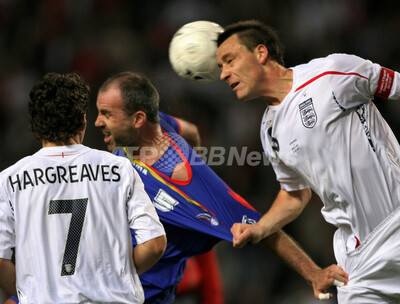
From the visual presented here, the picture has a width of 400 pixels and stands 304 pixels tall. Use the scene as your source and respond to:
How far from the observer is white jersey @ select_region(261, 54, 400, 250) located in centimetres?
333

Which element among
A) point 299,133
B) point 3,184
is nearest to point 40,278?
point 3,184

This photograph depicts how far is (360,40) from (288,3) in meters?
0.98

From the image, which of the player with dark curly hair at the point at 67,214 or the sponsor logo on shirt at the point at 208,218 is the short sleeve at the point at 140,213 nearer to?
the player with dark curly hair at the point at 67,214

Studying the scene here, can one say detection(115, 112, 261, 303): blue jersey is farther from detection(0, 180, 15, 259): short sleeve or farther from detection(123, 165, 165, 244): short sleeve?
detection(0, 180, 15, 259): short sleeve

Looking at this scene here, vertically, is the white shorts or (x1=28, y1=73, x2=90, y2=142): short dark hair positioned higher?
(x1=28, y1=73, x2=90, y2=142): short dark hair

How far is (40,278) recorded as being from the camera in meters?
2.60

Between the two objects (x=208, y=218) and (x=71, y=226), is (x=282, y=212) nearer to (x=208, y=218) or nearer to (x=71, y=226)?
(x=208, y=218)

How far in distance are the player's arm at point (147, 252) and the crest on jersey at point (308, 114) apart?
112 centimetres

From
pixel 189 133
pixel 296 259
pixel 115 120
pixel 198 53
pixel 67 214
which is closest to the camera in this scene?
pixel 67 214

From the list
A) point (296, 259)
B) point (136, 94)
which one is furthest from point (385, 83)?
point (136, 94)

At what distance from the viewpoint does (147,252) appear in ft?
8.96

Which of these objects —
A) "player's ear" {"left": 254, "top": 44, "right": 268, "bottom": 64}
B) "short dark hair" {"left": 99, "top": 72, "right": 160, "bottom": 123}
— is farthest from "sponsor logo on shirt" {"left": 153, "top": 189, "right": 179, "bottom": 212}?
"player's ear" {"left": 254, "top": 44, "right": 268, "bottom": 64}

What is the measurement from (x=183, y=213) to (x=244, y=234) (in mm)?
543

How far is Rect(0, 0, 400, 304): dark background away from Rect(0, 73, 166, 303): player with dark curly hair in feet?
10.8
